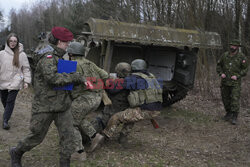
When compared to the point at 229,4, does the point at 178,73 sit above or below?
below

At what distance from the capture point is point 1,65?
516cm

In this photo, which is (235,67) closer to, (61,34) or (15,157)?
(61,34)

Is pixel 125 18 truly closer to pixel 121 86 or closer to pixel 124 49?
pixel 124 49

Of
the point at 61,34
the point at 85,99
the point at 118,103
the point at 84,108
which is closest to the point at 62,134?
the point at 84,108

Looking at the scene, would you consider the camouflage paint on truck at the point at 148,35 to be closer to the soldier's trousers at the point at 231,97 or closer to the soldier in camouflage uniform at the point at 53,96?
the soldier's trousers at the point at 231,97

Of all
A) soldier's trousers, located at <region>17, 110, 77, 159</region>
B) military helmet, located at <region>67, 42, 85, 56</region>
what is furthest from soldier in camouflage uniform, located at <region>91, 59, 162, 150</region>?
soldier's trousers, located at <region>17, 110, 77, 159</region>

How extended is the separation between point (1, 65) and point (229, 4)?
8.75 meters

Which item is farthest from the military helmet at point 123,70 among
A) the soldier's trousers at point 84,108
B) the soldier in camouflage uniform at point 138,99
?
the soldier's trousers at point 84,108

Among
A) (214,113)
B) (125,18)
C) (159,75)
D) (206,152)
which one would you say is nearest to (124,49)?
(159,75)

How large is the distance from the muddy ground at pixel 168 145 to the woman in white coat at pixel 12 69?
2.56ft

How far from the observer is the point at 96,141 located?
4602 millimetres

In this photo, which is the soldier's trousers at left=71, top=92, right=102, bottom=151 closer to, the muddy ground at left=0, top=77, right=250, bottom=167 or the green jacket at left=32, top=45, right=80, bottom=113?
the muddy ground at left=0, top=77, right=250, bottom=167

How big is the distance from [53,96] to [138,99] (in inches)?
65.2

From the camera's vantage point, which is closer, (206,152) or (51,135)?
(206,152)
